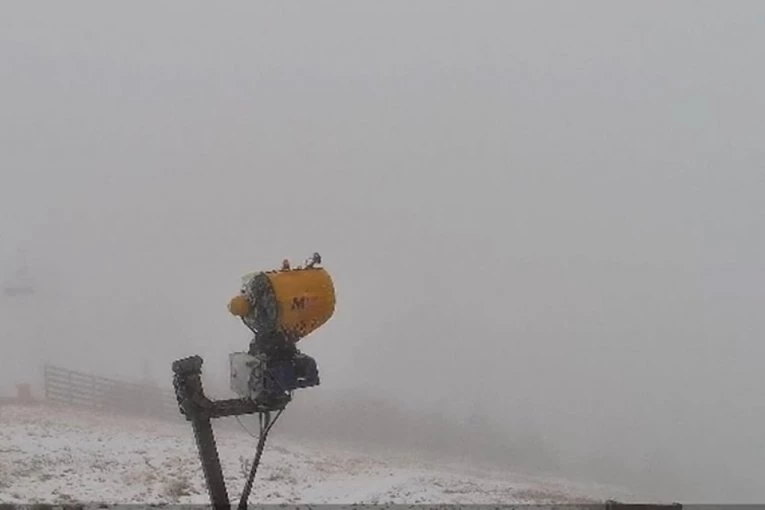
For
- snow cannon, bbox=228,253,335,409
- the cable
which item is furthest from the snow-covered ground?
snow cannon, bbox=228,253,335,409

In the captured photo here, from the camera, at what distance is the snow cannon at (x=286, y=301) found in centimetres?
374

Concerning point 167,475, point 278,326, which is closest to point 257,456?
point 278,326

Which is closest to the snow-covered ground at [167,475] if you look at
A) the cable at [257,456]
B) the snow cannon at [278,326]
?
the cable at [257,456]

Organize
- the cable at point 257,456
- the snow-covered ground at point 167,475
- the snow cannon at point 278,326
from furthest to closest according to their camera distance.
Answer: the snow-covered ground at point 167,475 < the cable at point 257,456 < the snow cannon at point 278,326

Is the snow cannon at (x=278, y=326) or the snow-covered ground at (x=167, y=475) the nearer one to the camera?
the snow cannon at (x=278, y=326)

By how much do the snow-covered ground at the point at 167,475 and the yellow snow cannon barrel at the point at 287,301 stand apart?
28.7ft

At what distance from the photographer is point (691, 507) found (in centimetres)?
1138

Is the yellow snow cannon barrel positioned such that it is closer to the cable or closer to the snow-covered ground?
the cable

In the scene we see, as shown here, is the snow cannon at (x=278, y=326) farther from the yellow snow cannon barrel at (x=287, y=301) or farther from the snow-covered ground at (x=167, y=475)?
the snow-covered ground at (x=167, y=475)

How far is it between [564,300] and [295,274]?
179 meters

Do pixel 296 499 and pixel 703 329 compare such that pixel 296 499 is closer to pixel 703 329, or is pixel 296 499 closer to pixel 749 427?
pixel 749 427

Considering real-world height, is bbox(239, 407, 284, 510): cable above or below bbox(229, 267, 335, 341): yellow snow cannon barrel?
below

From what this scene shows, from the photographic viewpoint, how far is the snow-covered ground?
1227 cm

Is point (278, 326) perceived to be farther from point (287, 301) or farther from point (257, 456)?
point (257, 456)
